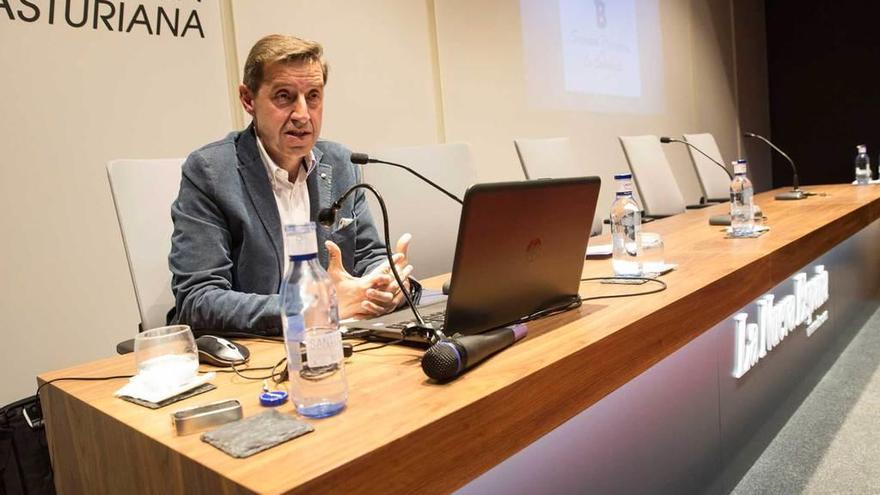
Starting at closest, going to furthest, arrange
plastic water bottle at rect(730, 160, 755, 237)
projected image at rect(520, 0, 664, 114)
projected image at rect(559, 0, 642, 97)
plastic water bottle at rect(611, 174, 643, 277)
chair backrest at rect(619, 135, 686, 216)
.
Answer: plastic water bottle at rect(611, 174, 643, 277), plastic water bottle at rect(730, 160, 755, 237), chair backrest at rect(619, 135, 686, 216), projected image at rect(520, 0, 664, 114), projected image at rect(559, 0, 642, 97)

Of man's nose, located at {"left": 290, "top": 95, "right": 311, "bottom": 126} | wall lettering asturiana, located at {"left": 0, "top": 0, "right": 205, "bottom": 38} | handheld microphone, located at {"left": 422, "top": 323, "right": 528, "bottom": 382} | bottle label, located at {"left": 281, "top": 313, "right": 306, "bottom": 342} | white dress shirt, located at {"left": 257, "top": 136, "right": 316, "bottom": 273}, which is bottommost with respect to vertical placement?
handheld microphone, located at {"left": 422, "top": 323, "right": 528, "bottom": 382}

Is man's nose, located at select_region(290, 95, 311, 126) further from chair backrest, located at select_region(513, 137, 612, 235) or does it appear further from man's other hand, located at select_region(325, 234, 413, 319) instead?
chair backrest, located at select_region(513, 137, 612, 235)

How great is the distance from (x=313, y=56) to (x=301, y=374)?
3.21ft

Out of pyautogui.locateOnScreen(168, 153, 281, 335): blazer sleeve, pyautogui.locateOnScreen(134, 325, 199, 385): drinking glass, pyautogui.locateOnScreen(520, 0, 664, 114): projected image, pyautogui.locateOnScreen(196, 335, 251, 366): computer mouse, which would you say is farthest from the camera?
pyautogui.locateOnScreen(520, 0, 664, 114): projected image

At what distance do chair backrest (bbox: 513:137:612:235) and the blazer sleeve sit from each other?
1663 mm

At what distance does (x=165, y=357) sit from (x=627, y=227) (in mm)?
1045

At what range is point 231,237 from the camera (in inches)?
58.4

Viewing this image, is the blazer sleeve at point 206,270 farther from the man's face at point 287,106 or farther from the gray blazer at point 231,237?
the man's face at point 287,106

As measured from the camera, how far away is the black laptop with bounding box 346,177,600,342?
93 centimetres

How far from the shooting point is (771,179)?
27.0 feet

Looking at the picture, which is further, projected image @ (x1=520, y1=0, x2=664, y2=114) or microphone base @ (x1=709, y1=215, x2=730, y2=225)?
projected image @ (x1=520, y1=0, x2=664, y2=114)

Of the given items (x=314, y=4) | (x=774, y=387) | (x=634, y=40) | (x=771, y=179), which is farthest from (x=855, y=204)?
(x=771, y=179)

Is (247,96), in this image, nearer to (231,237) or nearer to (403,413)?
(231,237)

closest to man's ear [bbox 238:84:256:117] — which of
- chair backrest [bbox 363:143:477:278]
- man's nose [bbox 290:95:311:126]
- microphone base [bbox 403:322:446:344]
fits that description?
man's nose [bbox 290:95:311:126]
